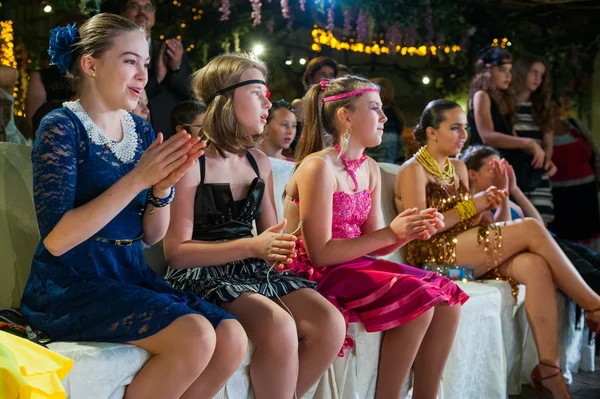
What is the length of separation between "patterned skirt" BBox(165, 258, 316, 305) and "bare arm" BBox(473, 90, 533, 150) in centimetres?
255

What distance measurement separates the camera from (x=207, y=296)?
8.17ft

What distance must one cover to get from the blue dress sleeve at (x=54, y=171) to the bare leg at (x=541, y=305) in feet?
7.41

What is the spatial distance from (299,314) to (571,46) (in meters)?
5.31

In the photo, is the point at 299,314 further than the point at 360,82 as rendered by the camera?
No

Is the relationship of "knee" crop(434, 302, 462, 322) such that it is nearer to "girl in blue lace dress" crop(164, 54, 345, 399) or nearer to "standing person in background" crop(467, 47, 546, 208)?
"girl in blue lace dress" crop(164, 54, 345, 399)

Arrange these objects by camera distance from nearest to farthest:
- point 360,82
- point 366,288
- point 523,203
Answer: point 366,288
point 360,82
point 523,203

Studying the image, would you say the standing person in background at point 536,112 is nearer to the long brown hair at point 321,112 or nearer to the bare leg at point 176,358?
the long brown hair at point 321,112

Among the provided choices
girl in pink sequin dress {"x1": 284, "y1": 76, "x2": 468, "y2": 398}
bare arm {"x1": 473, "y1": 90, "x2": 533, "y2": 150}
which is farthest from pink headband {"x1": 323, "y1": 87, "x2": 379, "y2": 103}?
bare arm {"x1": 473, "y1": 90, "x2": 533, "y2": 150}

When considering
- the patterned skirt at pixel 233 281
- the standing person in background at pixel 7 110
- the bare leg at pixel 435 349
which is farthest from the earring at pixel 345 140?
the standing person in background at pixel 7 110

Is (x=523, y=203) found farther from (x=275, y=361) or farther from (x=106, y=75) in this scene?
(x=106, y=75)

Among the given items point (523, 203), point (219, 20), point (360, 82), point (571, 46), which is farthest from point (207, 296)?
point (571, 46)

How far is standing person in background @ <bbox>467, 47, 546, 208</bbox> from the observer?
16.2ft

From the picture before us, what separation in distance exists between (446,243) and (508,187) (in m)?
0.74

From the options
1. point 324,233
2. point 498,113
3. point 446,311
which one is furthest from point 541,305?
point 498,113
